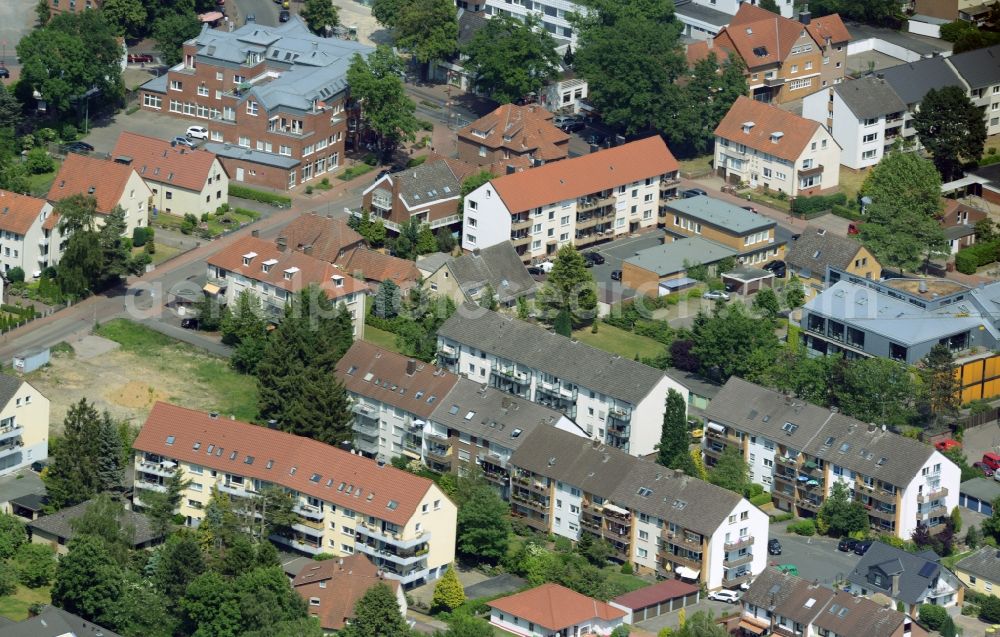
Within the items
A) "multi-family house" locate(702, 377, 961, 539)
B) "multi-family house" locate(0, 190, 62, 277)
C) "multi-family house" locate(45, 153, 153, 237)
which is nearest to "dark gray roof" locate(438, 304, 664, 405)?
"multi-family house" locate(702, 377, 961, 539)

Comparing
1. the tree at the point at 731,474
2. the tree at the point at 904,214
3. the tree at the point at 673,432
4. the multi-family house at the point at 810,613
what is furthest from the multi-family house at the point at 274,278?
the multi-family house at the point at 810,613

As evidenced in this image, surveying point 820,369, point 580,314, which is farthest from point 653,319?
point 820,369

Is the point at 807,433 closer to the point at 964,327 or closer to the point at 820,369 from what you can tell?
the point at 820,369

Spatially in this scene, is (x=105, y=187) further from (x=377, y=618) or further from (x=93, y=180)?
(x=377, y=618)

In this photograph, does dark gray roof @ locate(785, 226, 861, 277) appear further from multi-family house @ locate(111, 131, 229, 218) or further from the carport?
multi-family house @ locate(111, 131, 229, 218)

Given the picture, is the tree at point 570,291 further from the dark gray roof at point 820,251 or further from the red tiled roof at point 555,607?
the red tiled roof at point 555,607

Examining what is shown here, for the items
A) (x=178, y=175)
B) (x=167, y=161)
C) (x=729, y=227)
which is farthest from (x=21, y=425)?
(x=729, y=227)
